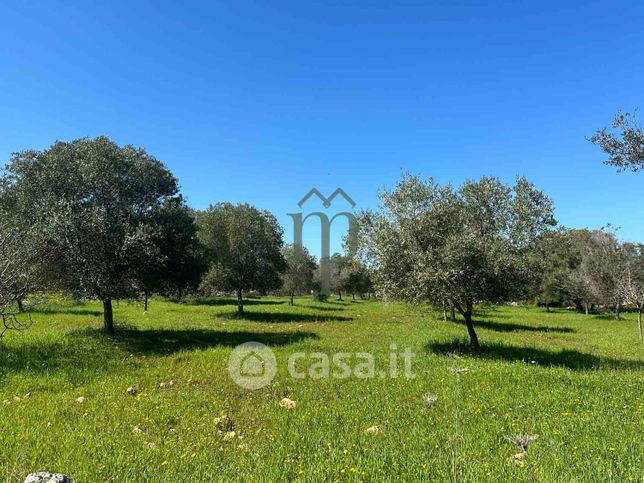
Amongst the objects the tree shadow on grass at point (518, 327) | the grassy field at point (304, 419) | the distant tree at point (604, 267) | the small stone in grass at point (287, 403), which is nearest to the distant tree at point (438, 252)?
the grassy field at point (304, 419)

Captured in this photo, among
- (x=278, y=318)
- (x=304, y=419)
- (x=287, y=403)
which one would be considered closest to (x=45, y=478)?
(x=304, y=419)

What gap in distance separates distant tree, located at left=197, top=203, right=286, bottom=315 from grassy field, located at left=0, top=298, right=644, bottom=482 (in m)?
20.6

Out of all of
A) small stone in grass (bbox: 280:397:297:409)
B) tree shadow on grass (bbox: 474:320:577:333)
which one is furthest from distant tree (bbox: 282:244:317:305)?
small stone in grass (bbox: 280:397:297:409)

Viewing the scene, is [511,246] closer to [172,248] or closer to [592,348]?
[592,348]

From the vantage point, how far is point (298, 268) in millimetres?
64000

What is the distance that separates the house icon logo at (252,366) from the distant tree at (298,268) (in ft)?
146

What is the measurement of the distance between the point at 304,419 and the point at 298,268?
55.5m

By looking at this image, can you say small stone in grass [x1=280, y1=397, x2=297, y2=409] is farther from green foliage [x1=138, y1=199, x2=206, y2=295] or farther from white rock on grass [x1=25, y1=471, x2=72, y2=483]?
green foliage [x1=138, y1=199, x2=206, y2=295]

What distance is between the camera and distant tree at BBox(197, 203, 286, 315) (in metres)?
37.7

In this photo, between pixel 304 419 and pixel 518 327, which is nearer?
pixel 304 419

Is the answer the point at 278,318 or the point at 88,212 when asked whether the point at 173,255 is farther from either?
the point at 278,318

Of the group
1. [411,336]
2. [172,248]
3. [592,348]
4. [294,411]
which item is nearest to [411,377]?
[294,411]

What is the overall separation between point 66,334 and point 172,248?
20.3ft

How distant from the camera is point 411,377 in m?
12.6
